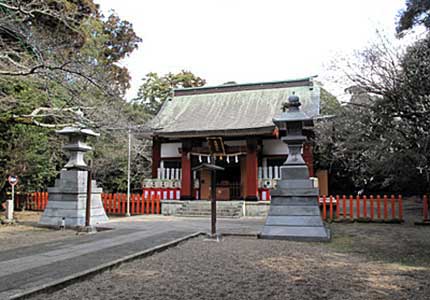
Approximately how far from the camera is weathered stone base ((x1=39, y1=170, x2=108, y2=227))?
11.0 m

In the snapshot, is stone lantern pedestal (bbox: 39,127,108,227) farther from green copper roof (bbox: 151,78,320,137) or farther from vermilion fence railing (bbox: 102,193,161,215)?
green copper roof (bbox: 151,78,320,137)

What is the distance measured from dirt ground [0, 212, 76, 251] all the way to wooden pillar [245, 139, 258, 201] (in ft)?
26.7

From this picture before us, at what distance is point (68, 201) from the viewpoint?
11.1 m

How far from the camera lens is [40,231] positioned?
1023 cm

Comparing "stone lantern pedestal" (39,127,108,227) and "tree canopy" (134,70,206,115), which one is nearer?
"stone lantern pedestal" (39,127,108,227)

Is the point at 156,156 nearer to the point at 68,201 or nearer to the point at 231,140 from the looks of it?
the point at 231,140

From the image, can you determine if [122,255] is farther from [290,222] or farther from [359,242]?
[359,242]

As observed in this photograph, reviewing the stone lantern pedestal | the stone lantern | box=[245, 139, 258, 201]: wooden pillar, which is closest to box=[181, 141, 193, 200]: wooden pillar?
box=[245, 139, 258, 201]: wooden pillar

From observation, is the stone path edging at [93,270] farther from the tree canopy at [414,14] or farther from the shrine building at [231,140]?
the shrine building at [231,140]

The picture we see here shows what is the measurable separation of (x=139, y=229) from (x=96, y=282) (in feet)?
19.2

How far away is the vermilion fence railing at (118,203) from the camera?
53.9 ft

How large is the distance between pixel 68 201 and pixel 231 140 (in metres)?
8.69

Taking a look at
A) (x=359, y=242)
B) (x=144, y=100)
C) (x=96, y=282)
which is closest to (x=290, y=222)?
(x=359, y=242)

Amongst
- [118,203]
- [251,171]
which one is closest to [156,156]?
[118,203]
